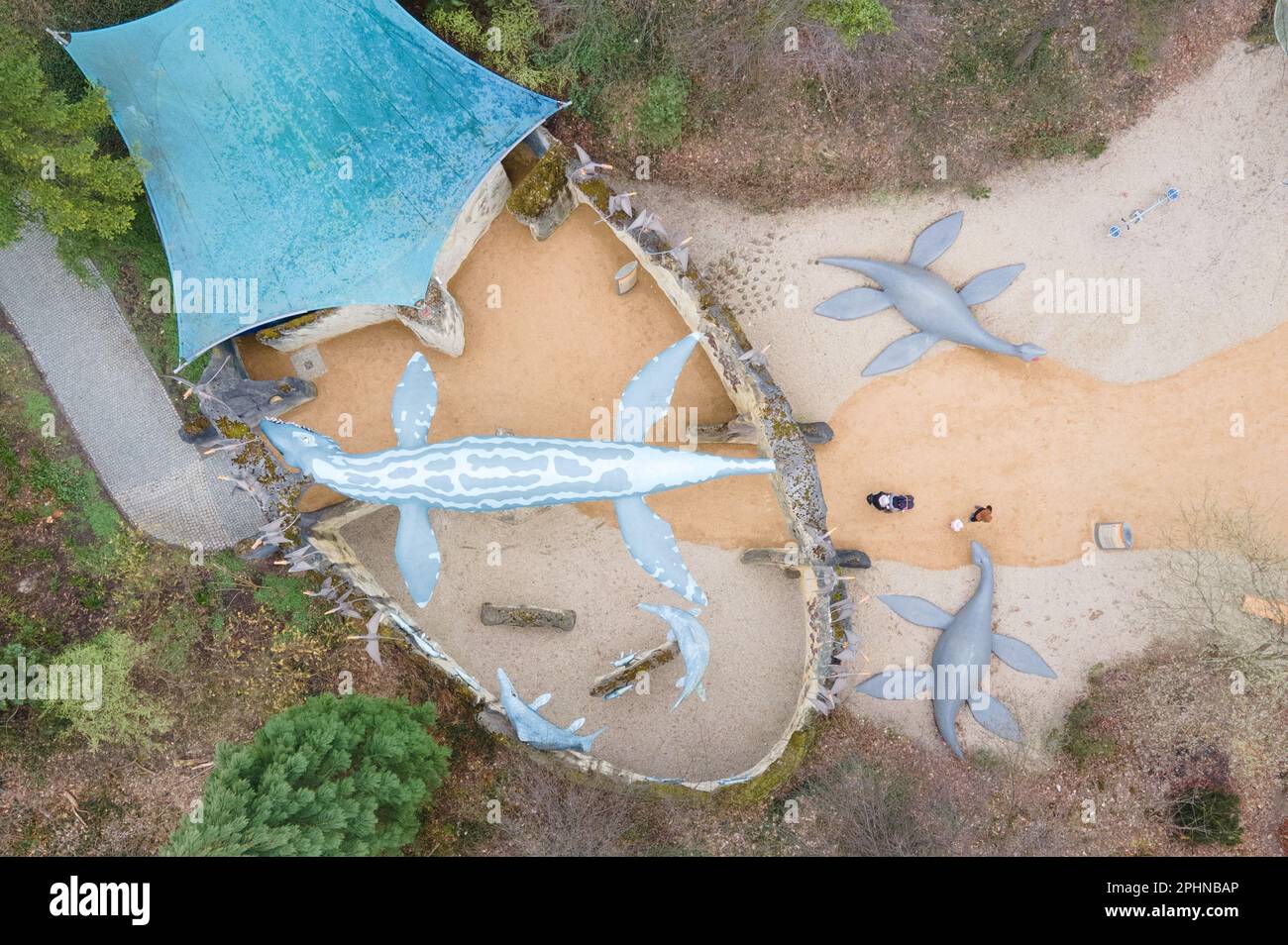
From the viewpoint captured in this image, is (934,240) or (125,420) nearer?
(125,420)

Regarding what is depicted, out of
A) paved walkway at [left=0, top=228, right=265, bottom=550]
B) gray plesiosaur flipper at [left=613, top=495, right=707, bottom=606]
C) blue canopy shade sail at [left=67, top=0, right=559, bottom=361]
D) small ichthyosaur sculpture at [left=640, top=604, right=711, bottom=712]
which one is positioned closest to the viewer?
gray plesiosaur flipper at [left=613, top=495, right=707, bottom=606]

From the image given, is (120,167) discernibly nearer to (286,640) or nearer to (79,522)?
(79,522)

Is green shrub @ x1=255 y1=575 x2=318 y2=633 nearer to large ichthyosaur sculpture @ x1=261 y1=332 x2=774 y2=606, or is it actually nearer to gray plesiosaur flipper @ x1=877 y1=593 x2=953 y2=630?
large ichthyosaur sculpture @ x1=261 y1=332 x2=774 y2=606

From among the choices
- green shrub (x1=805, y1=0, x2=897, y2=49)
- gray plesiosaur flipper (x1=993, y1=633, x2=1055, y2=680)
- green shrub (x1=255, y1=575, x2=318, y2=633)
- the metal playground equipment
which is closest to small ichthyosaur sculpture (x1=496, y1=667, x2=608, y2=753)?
green shrub (x1=255, y1=575, x2=318, y2=633)

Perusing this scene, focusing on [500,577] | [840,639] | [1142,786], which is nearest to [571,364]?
[500,577]

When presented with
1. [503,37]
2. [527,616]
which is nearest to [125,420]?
[527,616]

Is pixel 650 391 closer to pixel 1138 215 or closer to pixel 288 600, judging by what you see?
pixel 288 600
